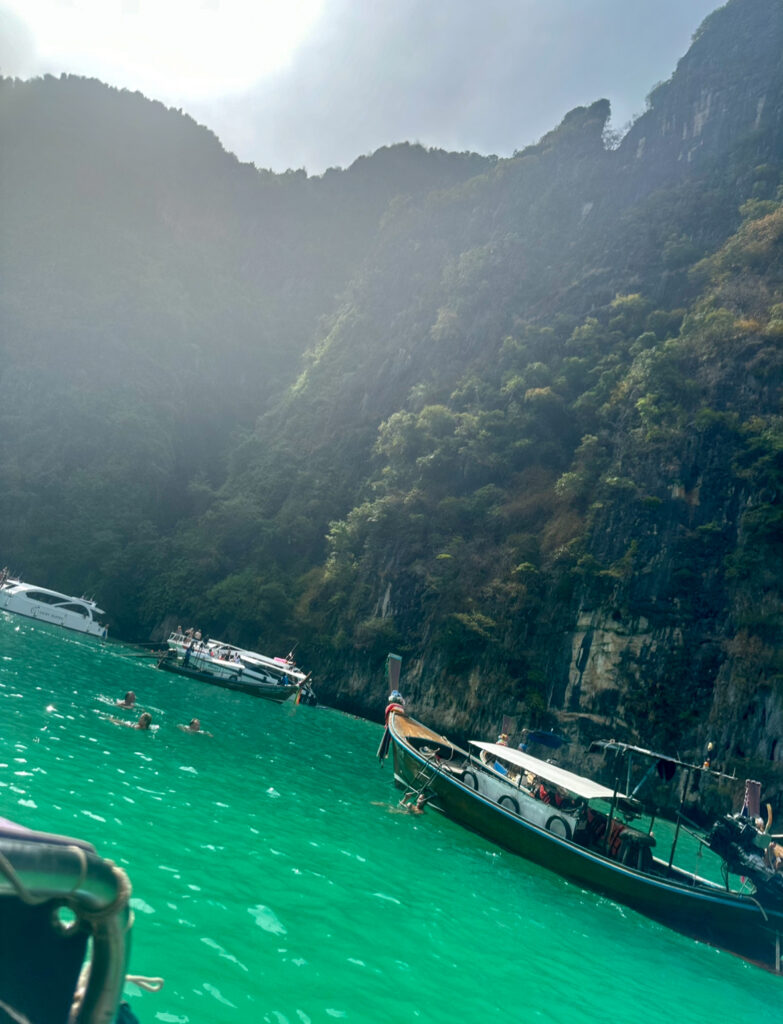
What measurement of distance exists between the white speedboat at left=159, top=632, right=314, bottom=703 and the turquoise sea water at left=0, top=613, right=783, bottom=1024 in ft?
56.5

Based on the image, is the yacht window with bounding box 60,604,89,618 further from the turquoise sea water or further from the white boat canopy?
the white boat canopy

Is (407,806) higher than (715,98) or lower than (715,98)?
lower

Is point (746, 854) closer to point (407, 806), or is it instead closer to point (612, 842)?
point (612, 842)

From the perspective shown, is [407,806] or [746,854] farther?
[407,806]

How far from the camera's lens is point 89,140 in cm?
11012

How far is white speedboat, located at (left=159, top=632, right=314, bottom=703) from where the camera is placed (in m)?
35.5

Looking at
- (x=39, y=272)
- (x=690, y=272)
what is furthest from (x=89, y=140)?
(x=690, y=272)

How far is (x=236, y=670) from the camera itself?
36125 mm

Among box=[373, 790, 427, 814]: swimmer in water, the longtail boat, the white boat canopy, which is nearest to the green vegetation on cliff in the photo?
the longtail boat

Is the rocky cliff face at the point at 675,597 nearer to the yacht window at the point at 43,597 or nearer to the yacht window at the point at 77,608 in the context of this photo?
the yacht window at the point at 77,608

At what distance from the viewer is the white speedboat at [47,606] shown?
150ft

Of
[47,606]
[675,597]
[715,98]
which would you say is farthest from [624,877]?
[715,98]

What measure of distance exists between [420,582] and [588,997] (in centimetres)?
3643

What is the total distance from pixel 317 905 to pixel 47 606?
145ft
